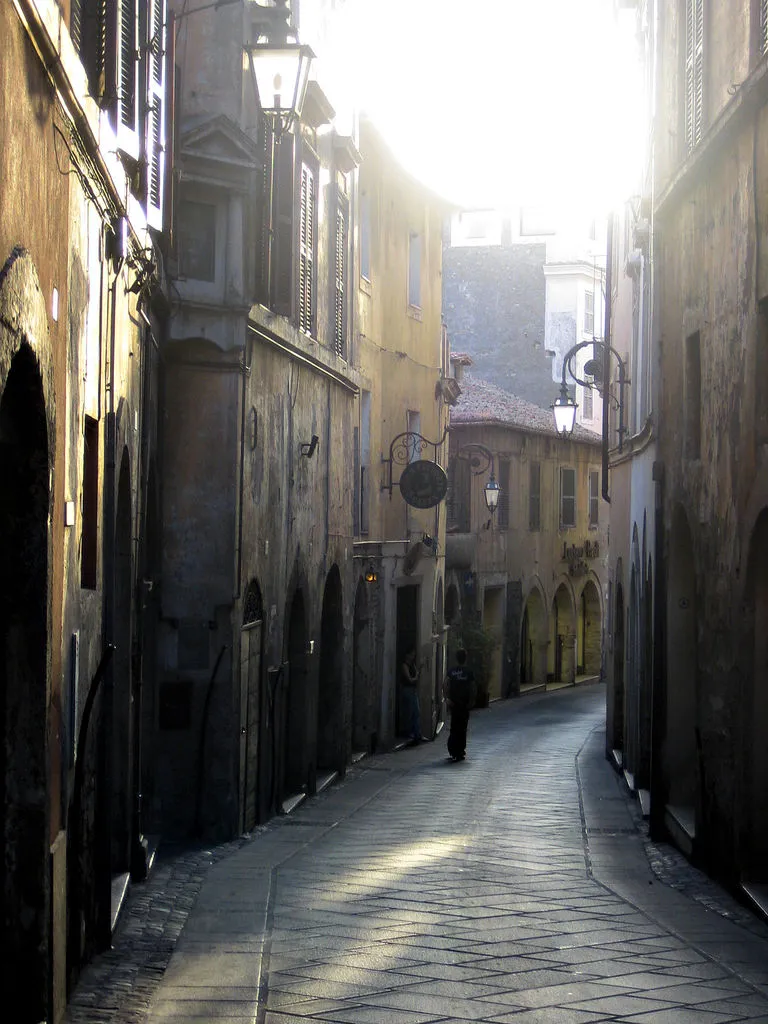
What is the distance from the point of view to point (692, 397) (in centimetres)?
1366

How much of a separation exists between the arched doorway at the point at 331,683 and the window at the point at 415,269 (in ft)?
29.6

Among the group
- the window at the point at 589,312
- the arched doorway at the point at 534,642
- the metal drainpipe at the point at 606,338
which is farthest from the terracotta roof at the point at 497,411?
the metal drainpipe at the point at 606,338

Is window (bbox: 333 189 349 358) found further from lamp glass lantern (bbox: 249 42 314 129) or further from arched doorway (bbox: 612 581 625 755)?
lamp glass lantern (bbox: 249 42 314 129)

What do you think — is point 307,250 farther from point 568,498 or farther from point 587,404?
point 587,404

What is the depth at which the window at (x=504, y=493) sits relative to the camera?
3888 centimetres

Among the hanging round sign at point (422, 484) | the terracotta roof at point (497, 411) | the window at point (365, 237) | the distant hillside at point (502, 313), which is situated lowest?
the hanging round sign at point (422, 484)

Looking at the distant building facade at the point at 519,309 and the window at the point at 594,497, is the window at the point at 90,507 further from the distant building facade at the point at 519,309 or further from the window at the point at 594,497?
the distant building facade at the point at 519,309

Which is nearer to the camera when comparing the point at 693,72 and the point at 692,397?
the point at 692,397

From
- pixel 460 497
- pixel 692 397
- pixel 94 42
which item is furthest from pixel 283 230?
pixel 460 497

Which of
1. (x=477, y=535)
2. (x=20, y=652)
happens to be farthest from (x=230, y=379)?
(x=477, y=535)

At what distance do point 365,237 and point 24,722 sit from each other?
17898 mm

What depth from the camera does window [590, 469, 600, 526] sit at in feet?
149


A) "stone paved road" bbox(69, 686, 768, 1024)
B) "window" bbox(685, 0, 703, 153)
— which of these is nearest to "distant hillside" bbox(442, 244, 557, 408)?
"stone paved road" bbox(69, 686, 768, 1024)

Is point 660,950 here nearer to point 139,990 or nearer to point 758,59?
point 139,990
